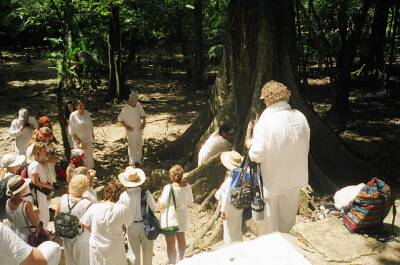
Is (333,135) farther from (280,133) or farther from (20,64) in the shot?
(20,64)

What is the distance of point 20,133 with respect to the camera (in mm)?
9539

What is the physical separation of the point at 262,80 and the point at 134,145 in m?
3.95

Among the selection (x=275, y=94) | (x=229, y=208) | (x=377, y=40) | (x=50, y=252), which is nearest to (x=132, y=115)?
(x=229, y=208)

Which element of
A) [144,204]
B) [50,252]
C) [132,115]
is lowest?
[144,204]

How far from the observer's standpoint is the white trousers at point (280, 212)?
5.12 meters

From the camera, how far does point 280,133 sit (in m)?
4.75

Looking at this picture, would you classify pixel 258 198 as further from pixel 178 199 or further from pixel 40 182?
pixel 40 182

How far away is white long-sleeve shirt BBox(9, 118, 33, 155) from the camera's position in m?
9.55

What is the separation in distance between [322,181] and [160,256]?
10.4 ft

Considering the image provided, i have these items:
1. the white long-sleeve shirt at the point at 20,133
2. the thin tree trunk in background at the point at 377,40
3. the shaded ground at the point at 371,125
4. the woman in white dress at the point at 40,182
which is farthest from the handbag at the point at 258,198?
the thin tree trunk in background at the point at 377,40

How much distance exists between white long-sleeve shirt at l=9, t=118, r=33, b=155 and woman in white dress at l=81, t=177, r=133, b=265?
4906 millimetres

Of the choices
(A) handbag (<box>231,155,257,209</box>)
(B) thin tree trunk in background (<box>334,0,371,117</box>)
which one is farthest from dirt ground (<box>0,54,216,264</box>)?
(B) thin tree trunk in background (<box>334,0,371,117</box>)

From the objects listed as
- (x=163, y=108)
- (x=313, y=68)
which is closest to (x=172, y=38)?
(x=313, y=68)

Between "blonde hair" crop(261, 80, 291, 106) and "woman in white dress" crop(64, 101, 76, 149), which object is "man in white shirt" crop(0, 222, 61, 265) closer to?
"blonde hair" crop(261, 80, 291, 106)
